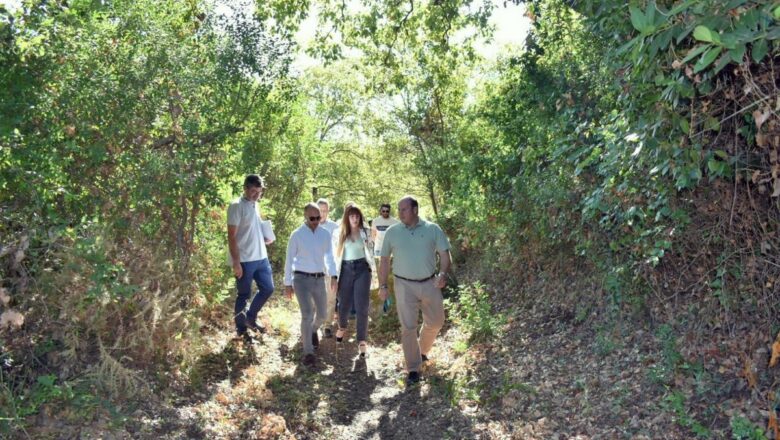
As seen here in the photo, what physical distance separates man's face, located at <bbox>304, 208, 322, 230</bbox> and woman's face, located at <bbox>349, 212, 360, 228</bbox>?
0.98 m

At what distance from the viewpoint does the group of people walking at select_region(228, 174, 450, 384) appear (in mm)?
7645

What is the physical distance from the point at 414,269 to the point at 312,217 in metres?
1.71

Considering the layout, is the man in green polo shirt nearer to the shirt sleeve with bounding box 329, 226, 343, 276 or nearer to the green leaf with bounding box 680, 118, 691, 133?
the shirt sleeve with bounding box 329, 226, 343, 276

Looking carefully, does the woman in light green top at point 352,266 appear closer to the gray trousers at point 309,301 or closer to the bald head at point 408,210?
the gray trousers at point 309,301

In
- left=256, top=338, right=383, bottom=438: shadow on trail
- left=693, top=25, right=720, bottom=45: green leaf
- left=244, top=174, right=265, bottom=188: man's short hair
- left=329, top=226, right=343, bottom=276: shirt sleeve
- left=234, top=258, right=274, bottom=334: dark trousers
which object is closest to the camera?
left=693, top=25, right=720, bottom=45: green leaf

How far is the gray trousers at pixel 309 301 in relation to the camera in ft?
27.2

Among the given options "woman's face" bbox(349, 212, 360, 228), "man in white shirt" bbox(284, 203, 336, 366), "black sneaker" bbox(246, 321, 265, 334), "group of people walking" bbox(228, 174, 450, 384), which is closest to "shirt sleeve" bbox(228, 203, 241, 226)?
"group of people walking" bbox(228, 174, 450, 384)

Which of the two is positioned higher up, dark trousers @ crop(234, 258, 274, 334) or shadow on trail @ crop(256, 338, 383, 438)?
dark trousers @ crop(234, 258, 274, 334)

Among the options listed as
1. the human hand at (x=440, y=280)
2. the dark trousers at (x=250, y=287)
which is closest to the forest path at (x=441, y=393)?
the dark trousers at (x=250, y=287)

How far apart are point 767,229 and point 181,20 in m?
6.33

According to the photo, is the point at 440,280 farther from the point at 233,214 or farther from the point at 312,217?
the point at 233,214

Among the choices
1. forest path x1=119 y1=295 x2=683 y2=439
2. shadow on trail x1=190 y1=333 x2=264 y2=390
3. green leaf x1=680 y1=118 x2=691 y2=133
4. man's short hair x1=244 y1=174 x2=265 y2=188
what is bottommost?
forest path x1=119 y1=295 x2=683 y2=439

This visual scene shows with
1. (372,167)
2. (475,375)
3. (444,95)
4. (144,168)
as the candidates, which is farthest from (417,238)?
(372,167)

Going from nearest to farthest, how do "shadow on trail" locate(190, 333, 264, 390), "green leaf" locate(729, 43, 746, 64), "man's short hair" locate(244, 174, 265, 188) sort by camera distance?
"green leaf" locate(729, 43, 746, 64) < "shadow on trail" locate(190, 333, 264, 390) < "man's short hair" locate(244, 174, 265, 188)
